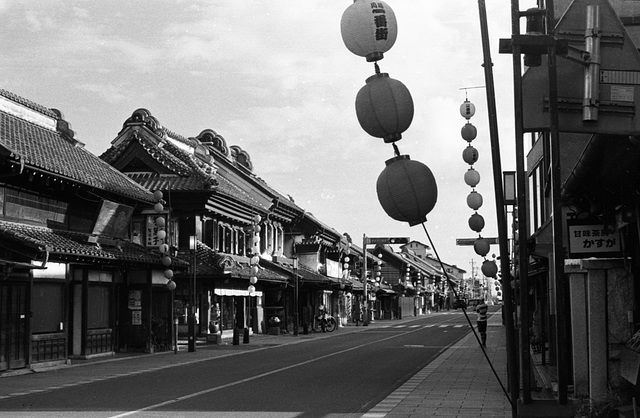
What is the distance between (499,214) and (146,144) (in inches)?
1349

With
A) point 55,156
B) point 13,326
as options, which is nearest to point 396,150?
point 13,326

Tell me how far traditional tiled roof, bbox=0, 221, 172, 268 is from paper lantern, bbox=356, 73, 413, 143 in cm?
1519

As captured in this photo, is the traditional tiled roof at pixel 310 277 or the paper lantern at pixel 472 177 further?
the traditional tiled roof at pixel 310 277

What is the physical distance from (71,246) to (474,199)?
1284cm

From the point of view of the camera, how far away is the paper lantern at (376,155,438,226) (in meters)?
8.16

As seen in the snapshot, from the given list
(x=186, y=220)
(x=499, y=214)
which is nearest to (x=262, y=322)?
(x=186, y=220)

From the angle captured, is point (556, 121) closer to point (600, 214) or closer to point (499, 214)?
point (499, 214)

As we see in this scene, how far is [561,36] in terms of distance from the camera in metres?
7.21

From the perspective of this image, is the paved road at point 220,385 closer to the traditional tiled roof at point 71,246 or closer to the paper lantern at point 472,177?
the traditional tiled roof at point 71,246

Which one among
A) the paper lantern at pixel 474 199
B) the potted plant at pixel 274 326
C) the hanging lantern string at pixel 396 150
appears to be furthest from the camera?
the potted plant at pixel 274 326

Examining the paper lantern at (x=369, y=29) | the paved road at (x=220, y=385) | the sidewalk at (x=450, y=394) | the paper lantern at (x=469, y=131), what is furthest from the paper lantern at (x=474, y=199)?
the paper lantern at (x=369, y=29)

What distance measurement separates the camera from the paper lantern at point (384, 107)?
8.25 meters

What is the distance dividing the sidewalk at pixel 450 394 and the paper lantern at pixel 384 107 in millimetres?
6840

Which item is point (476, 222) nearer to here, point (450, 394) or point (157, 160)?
point (450, 394)
